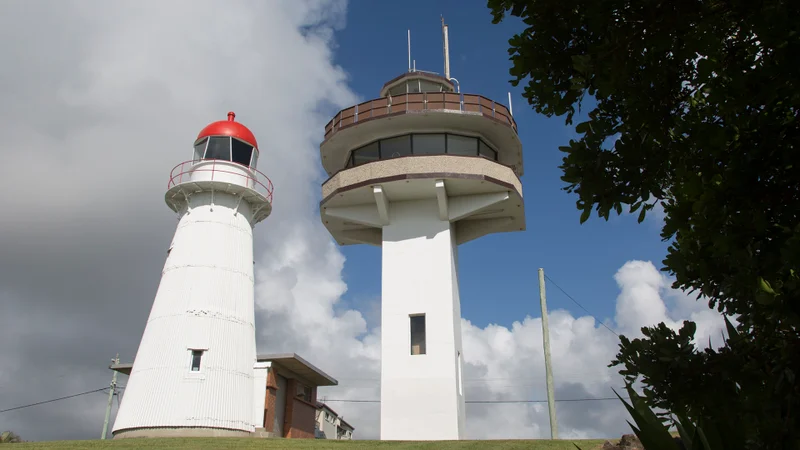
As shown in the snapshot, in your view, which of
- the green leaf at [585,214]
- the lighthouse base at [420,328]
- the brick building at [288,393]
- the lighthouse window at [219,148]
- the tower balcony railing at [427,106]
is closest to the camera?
the green leaf at [585,214]

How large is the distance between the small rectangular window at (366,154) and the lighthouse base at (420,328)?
244cm

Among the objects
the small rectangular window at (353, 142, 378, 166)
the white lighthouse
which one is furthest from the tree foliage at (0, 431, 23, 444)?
the small rectangular window at (353, 142, 378, 166)

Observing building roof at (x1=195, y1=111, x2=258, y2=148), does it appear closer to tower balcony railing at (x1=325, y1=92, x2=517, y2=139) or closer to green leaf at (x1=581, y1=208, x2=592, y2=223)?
tower balcony railing at (x1=325, y1=92, x2=517, y2=139)

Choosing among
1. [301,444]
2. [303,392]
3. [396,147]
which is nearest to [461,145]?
[396,147]

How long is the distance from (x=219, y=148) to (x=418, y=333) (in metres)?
12.7

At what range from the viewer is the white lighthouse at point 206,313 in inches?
896

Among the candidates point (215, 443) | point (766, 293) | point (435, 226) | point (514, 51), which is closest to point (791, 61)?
point (766, 293)

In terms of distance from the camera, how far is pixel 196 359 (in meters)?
23.7

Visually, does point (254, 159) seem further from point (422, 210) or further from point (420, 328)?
point (420, 328)

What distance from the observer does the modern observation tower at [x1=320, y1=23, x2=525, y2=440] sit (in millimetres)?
22797

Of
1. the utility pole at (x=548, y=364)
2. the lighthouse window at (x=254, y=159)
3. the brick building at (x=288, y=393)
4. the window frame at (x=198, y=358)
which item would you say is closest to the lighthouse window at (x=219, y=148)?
the lighthouse window at (x=254, y=159)

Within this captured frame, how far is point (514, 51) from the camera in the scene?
483 centimetres

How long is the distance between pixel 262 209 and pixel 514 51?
25.1m

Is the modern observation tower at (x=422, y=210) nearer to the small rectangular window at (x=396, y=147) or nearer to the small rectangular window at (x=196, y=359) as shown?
the small rectangular window at (x=396, y=147)
